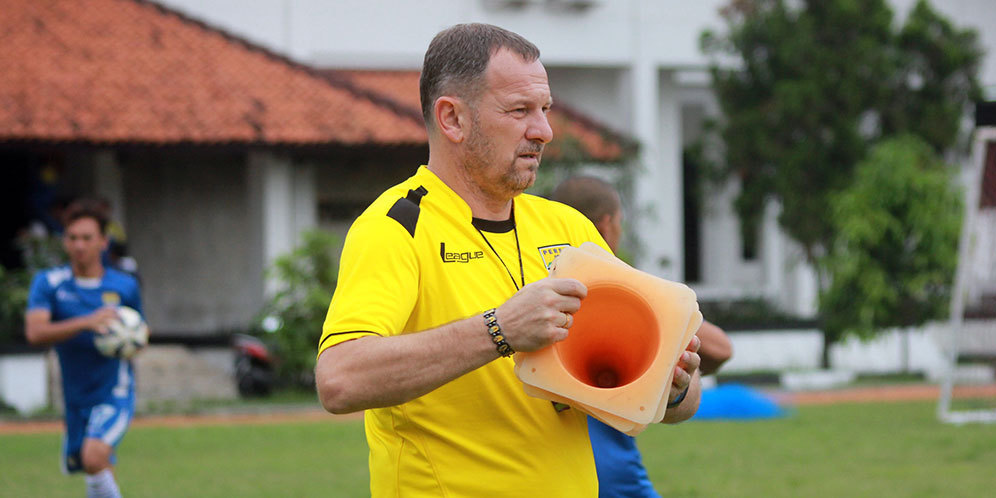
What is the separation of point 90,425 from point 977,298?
11056 mm

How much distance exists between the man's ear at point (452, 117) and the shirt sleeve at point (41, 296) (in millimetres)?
6324

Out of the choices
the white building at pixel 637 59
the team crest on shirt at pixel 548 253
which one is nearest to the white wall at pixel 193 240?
the white building at pixel 637 59

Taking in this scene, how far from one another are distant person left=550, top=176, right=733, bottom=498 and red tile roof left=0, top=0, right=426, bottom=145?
48.3ft

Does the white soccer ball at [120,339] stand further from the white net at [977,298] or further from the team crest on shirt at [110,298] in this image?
the white net at [977,298]

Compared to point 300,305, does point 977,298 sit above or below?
above

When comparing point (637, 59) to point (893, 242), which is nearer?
point (893, 242)

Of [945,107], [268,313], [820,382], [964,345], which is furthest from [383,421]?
[945,107]

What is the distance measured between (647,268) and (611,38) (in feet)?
14.6

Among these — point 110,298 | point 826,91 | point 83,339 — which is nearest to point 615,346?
point 83,339

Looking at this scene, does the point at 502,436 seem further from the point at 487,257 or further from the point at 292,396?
the point at 292,396

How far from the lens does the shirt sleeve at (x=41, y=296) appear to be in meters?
8.84

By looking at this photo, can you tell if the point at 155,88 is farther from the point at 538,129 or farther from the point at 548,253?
the point at 538,129

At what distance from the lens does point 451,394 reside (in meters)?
3.14

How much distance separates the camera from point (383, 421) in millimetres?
3238
